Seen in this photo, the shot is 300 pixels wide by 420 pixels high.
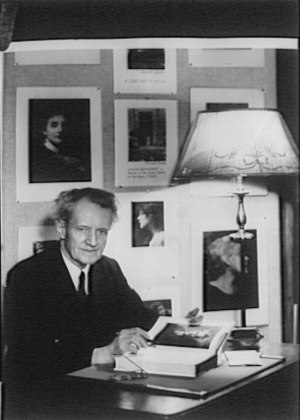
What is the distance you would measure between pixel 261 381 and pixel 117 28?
25.7 inches

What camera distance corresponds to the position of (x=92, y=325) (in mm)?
994

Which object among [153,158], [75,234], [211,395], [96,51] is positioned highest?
[96,51]

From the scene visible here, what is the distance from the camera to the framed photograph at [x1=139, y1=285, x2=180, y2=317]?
1.00 meters

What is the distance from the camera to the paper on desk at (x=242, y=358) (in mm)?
996

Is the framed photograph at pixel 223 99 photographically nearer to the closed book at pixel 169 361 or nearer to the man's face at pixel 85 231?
the man's face at pixel 85 231

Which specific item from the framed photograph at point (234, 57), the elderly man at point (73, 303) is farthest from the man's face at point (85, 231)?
the framed photograph at point (234, 57)

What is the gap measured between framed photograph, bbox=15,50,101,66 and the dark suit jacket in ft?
1.05

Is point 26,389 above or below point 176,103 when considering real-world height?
below

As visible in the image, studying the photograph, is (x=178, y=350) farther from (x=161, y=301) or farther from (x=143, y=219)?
(x=143, y=219)

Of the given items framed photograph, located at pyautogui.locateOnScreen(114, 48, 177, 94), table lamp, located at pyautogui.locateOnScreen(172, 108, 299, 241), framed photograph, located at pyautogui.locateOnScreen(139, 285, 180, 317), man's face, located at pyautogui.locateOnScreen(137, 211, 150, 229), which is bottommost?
framed photograph, located at pyautogui.locateOnScreen(139, 285, 180, 317)

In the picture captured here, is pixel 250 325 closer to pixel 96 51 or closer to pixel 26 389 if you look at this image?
pixel 26 389

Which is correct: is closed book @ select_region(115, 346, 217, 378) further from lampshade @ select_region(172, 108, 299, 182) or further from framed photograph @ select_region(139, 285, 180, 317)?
lampshade @ select_region(172, 108, 299, 182)

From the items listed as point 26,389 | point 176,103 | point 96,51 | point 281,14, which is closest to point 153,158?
point 176,103

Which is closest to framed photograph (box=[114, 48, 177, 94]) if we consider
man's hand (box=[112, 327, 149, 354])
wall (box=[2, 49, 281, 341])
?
wall (box=[2, 49, 281, 341])
